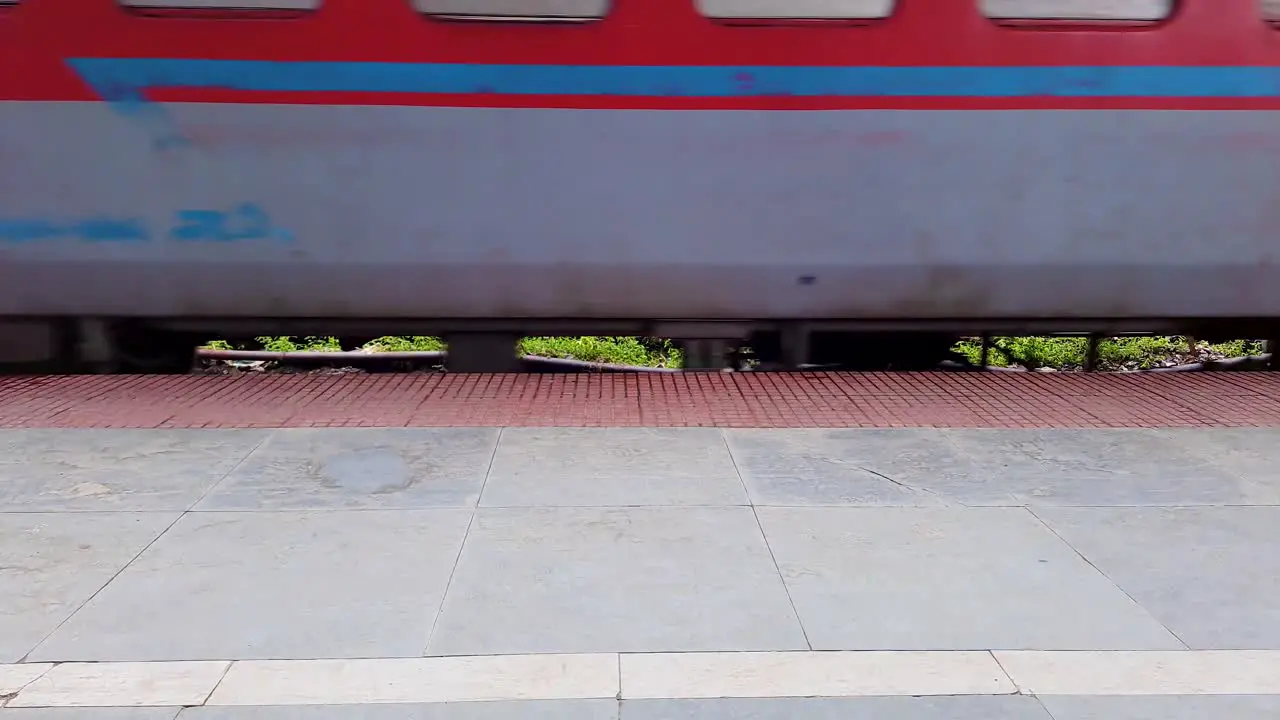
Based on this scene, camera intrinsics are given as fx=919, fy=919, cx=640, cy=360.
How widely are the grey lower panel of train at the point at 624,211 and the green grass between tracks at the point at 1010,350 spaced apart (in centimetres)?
241

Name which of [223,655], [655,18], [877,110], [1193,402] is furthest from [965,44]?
[223,655]

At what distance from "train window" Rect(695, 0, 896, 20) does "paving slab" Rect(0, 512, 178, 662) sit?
359 cm

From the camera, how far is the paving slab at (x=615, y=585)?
279 cm

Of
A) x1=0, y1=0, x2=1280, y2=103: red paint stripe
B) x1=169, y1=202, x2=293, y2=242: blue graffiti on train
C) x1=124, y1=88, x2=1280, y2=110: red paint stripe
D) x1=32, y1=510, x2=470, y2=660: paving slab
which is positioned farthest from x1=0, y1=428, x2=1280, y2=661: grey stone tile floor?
x1=0, y1=0, x2=1280, y2=103: red paint stripe

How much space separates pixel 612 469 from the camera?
14.0ft

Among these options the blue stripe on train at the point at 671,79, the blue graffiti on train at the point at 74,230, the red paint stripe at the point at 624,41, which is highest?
the red paint stripe at the point at 624,41

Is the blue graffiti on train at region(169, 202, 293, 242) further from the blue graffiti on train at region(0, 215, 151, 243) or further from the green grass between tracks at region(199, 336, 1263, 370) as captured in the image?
the green grass between tracks at region(199, 336, 1263, 370)

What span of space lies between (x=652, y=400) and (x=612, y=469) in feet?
4.23

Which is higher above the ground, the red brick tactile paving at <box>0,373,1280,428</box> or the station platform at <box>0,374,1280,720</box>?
the red brick tactile paving at <box>0,373,1280,428</box>

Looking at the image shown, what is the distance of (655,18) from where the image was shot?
485 centimetres

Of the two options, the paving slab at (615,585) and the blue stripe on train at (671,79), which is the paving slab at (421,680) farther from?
the blue stripe on train at (671,79)

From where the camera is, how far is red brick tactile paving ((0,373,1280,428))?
16.6ft

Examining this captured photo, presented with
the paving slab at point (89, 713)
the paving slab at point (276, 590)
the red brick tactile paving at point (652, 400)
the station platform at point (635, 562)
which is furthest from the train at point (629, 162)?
the paving slab at point (89, 713)

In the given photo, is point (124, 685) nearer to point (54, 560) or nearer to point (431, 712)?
point (431, 712)
